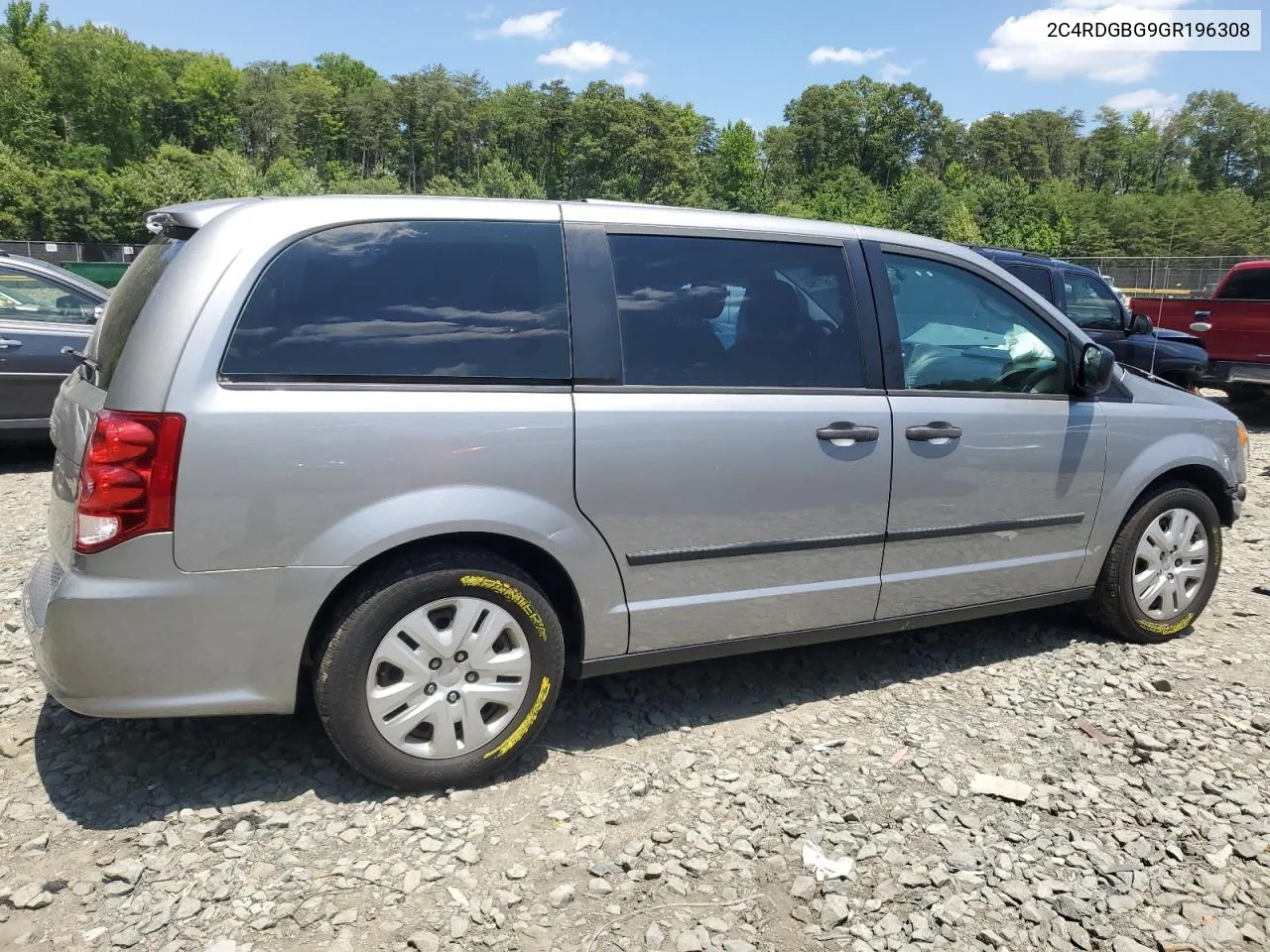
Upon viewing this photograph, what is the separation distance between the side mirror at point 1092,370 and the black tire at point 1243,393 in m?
9.19

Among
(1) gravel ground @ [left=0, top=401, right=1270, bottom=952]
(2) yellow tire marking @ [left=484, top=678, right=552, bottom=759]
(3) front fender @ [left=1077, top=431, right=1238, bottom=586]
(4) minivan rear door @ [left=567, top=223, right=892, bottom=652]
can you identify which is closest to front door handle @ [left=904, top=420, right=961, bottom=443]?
(4) minivan rear door @ [left=567, top=223, right=892, bottom=652]

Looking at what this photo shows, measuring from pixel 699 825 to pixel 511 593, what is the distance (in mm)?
935

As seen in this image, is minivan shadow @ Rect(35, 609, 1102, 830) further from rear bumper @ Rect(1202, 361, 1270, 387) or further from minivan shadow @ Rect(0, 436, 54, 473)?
rear bumper @ Rect(1202, 361, 1270, 387)

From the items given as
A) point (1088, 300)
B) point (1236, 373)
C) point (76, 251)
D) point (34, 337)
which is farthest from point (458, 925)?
point (76, 251)

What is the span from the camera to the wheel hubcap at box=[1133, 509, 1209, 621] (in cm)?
445

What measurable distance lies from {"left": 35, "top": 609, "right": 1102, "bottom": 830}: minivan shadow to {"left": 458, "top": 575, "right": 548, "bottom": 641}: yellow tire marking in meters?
0.56

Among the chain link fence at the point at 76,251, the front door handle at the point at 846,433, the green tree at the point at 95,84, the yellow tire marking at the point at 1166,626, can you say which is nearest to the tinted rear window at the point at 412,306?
the front door handle at the point at 846,433

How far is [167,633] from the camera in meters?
2.71

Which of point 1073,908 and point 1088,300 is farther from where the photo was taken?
point 1088,300

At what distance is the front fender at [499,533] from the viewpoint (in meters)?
2.81

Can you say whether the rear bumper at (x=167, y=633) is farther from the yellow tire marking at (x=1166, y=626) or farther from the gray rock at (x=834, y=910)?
the yellow tire marking at (x=1166, y=626)

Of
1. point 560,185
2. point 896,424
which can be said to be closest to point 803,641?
point 896,424

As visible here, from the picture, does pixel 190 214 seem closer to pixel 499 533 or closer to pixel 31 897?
pixel 499 533

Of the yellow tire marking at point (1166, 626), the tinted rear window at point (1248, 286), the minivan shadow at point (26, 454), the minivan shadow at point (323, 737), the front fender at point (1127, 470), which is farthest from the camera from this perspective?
the tinted rear window at point (1248, 286)
